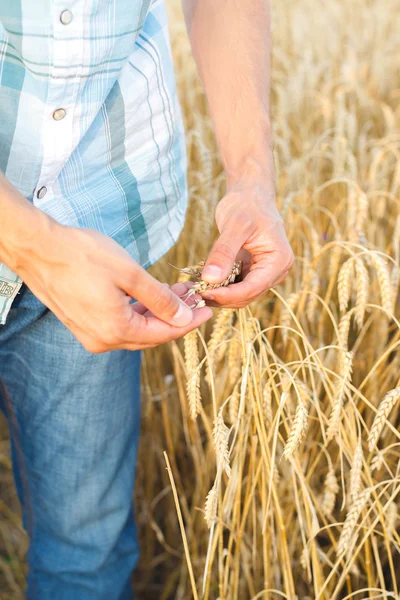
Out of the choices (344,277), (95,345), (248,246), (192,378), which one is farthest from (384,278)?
(95,345)

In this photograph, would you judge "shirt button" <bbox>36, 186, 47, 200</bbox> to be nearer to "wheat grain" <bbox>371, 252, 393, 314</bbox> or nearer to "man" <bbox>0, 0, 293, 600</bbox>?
"man" <bbox>0, 0, 293, 600</bbox>

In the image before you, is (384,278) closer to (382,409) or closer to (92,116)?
(382,409)

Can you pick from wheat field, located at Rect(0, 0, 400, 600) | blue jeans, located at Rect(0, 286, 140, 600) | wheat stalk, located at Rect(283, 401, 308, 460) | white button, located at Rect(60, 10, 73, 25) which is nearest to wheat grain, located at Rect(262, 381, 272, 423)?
wheat field, located at Rect(0, 0, 400, 600)

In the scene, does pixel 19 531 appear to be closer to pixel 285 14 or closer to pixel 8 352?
pixel 8 352

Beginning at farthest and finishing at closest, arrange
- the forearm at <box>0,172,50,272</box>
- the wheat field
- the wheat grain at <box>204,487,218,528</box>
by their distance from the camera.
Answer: the wheat field, the wheat grain at <box>204,487,218,528</box>, the forearm at <box>0,172,50,272</box>

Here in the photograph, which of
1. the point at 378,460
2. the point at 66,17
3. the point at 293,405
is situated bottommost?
the point at 293,405

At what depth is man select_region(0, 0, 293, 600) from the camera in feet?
2.09

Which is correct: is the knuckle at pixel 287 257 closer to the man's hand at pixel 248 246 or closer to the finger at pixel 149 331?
the man's hand at pixel 248 246

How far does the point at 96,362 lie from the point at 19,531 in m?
0.74

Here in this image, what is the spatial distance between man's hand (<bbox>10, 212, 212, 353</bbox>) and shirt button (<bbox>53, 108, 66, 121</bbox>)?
0.55 ft

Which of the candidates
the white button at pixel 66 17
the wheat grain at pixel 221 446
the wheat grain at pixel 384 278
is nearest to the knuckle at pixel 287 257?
the wheat grain at pixel 384 278

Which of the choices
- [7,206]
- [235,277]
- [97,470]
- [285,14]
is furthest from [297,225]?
[285,14]

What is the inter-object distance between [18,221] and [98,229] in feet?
0.66

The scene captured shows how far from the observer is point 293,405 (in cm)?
108
